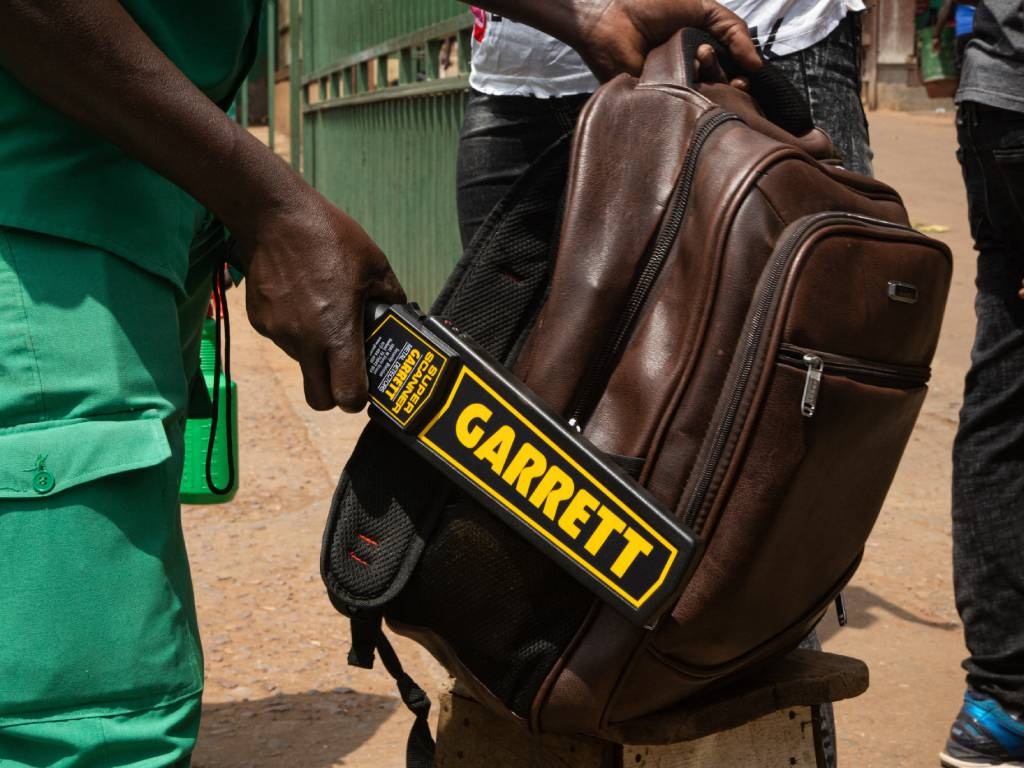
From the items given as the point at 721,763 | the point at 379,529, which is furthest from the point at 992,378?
the point at 379,529

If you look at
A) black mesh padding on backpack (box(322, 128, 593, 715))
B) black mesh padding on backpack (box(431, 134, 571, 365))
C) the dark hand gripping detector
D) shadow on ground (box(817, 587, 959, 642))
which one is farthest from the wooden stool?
shadow on ground (box(817, 587, 959, 642))

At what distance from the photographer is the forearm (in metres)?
1.32

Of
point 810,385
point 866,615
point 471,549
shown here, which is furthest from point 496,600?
point 866,615

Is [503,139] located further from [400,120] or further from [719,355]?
[400,120]

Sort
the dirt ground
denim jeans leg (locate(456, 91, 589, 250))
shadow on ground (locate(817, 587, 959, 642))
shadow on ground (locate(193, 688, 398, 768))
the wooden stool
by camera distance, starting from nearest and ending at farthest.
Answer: the wooden stool → denim jeans leg (locate(456, 91, 589, 250)) → shadow on ground (locate(193, 688, 398, 768)) → the dirt ground → shadow on ground (locate(817, 587, 959, 642))

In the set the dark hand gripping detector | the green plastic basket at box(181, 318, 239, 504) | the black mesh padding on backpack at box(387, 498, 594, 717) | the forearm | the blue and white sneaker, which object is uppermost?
the forearm

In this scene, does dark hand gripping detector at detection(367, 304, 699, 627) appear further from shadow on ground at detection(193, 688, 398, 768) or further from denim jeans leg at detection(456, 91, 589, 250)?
shadow on ground at detection(193, 688, 398, 768)

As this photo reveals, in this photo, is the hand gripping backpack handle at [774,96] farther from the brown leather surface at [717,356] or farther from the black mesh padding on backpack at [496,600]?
the black mesh padding on backpack at [496,600]

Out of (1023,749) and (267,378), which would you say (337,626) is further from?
(267,378)

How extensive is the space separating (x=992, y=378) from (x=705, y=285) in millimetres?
1348

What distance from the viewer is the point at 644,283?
172 centimetres

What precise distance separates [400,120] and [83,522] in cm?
590

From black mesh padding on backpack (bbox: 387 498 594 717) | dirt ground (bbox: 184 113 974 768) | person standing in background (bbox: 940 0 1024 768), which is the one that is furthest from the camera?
dirt ground (bbox: 184 113 974 768)

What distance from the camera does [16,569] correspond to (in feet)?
4.37
